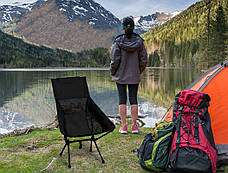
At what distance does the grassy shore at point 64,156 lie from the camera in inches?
128

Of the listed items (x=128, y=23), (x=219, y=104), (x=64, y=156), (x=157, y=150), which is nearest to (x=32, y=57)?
(x=128, y=23)

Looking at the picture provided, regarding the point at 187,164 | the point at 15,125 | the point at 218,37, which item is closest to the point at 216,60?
the point at 218,37

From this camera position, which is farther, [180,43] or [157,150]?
[180,43]

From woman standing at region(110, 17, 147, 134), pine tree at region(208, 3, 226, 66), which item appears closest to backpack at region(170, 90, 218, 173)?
woman standing at region(110, 17, 147, 134)

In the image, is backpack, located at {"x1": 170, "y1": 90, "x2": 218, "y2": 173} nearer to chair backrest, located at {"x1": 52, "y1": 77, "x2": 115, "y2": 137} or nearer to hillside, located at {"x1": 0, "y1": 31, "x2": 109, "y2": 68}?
chair backrest, located at {"x1": 52, "y1": 77, "x2": 115, "y2": 137}

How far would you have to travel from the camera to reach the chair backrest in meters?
3.65

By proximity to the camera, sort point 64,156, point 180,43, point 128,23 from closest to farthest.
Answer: point 64,156 < point 128,23 < point 180,43

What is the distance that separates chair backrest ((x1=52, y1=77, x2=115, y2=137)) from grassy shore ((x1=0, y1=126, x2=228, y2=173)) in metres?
0.49

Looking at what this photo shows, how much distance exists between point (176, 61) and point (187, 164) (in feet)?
313

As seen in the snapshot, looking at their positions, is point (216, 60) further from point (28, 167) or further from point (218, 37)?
point (28, 167)

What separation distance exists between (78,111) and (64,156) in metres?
0.83

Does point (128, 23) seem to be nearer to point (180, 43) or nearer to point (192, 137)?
point (192, 137)

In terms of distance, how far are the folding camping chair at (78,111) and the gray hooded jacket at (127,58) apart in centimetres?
126

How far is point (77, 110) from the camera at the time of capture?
13.2 ft
